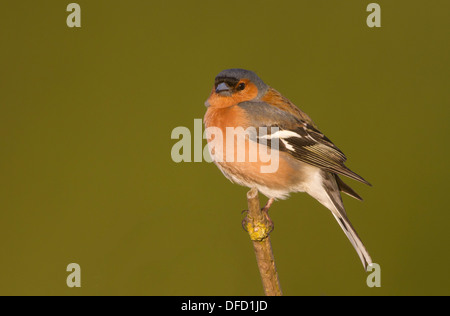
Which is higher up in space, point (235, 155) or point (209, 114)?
point (209, 114)

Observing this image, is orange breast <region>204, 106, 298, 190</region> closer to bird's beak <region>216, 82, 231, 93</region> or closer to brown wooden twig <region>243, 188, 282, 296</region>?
bird's beak <region>216, 82, 231, 93</region>

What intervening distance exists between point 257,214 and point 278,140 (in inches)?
19.2

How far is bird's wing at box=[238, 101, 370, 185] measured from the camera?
116 inches

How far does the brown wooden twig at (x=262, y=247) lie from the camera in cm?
264

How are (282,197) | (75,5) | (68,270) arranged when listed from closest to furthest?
(282,197) < (68,270) < (75,5)

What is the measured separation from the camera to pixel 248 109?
3.01m

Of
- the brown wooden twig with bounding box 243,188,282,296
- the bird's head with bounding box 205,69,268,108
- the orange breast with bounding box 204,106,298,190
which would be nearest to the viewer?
the brown wooden twig with bounding box 243,188,282,296

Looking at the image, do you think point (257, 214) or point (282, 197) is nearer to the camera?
point (257, 214)

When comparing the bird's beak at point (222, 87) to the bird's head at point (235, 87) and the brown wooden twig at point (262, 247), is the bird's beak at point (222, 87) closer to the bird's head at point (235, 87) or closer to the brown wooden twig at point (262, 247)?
the bird's head at point (235, 87)

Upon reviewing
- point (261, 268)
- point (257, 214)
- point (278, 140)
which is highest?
point (278, 140)

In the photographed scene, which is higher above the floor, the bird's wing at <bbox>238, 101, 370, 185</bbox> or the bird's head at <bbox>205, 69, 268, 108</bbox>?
the bird's head at <bbox>205, 69, 268, 108</bbox>

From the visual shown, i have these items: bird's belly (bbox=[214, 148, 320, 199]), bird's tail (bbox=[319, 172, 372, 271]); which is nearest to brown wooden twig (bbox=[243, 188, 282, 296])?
bird's belly (bbox=[214, 148, 320, 199])

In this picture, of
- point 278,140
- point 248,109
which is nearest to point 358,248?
point 278,140

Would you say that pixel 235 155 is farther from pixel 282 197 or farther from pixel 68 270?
pixel 68 270
